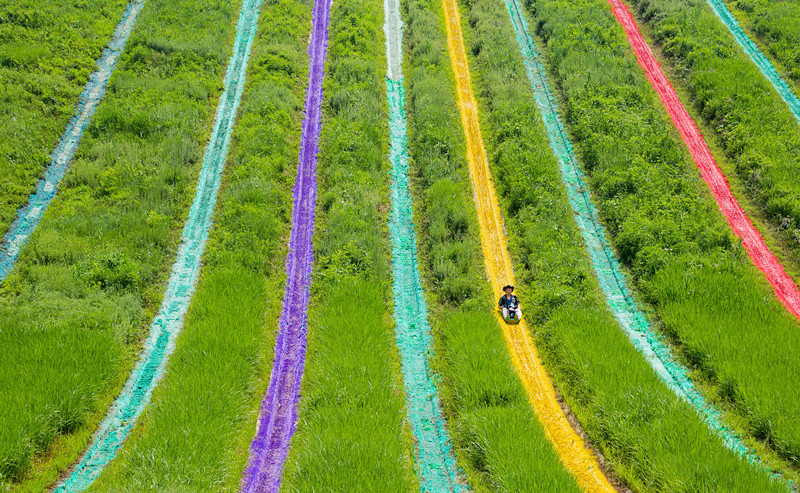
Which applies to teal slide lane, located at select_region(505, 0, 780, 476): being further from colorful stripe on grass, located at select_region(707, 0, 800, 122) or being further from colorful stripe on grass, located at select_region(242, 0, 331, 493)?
colorful stripe on grass, located at select_region(707, 0, 800, 122)

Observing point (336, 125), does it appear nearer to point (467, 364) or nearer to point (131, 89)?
point (131, 89)

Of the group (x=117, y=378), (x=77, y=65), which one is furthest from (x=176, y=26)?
(x=117, y=378)

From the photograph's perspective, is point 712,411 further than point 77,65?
A: No


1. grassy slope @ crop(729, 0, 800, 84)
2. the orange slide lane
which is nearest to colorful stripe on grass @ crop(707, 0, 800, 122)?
grassy slope @ crop(729, 0, 800, 84)

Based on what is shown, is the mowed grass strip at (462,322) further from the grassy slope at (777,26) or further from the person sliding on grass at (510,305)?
the grassy slope at (777,26)

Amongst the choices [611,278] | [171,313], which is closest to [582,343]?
[611,278]

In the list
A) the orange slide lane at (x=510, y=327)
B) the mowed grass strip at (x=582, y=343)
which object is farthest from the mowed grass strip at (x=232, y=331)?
the mowed grass strip at (x=582, y=343)
